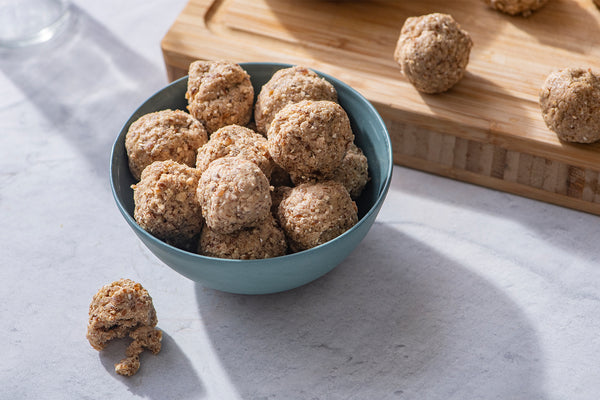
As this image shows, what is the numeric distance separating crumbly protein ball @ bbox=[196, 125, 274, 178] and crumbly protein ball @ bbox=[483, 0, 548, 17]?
37.8 inches

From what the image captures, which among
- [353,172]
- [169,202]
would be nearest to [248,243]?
[169,202]

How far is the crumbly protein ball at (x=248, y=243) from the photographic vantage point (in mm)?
1519

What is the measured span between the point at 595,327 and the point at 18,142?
170 centimetres

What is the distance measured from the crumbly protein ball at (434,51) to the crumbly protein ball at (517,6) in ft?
1.09

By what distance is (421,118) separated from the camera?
1.91 meters

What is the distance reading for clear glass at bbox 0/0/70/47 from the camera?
2473mm

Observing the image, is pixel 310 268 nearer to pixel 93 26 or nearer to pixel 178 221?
pixel 178 221

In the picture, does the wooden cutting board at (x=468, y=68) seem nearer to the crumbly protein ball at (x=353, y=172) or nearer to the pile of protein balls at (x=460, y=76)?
the pile of protein balls at (x=460, y=76)

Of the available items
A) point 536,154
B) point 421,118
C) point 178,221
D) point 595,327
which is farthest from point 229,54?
point 595,327

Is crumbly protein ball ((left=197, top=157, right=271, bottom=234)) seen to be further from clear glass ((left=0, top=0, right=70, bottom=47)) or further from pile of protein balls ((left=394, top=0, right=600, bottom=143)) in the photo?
clear glass ((left=0, top=0, right=70, bottom=47))

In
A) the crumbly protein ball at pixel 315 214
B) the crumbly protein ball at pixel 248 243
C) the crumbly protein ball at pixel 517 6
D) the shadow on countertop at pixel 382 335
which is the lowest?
the shadow on countertop at pixel 382 335

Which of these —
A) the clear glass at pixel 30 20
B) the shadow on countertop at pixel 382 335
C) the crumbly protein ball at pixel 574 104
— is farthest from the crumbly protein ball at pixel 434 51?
the clear glass at pixel 30 20

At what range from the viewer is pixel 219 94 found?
5.65 feet

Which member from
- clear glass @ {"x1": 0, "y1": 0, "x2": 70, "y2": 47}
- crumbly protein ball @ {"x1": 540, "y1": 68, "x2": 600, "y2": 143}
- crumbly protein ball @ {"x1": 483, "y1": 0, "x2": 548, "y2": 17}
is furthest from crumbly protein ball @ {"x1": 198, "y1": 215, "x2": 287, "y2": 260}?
clear glass @ {"x1": 0, "y1": 0, "x2": 70, "y2": 47}
